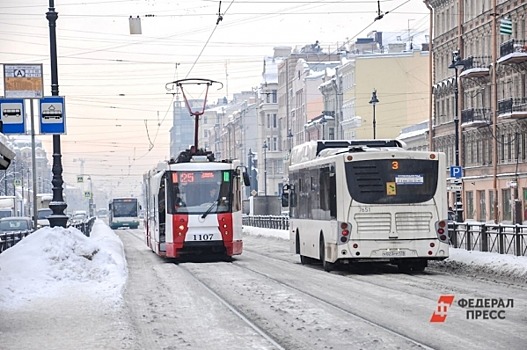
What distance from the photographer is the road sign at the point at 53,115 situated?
88.1 ft

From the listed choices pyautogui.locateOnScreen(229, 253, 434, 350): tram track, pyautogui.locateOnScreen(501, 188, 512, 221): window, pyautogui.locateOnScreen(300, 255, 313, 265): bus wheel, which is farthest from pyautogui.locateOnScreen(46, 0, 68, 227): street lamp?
pyautogui.locateOnScreen(501, 188, 512, 221): window

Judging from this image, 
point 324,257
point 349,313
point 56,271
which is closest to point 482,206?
point 324,257

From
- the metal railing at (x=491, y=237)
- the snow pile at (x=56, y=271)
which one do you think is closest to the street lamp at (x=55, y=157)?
the snow pile at (x=56, y=271)

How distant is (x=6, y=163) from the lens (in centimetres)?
1542

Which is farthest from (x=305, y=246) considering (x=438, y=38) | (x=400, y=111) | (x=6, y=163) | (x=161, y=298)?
(x=400, y=111)

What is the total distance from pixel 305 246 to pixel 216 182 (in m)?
3.77

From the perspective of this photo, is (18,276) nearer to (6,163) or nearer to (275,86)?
(6,163)

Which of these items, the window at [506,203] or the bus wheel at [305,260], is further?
the window at [506,203]

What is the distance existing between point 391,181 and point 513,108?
1491 inches

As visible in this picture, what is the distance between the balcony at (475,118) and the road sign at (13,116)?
4326 centimetres

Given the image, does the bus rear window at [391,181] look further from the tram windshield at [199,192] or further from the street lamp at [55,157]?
the street lamp at [55,157]

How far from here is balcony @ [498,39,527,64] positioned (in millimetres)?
58219

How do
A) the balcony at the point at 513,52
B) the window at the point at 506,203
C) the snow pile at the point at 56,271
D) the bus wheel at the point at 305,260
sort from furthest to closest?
1. the window at the point at 506,203
2. the balcony at the point at 513,52
3. the bus wheel at the point at 305,260
4. the snow pile at the point at 56,271

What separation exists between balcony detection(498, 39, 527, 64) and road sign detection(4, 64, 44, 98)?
124ft
